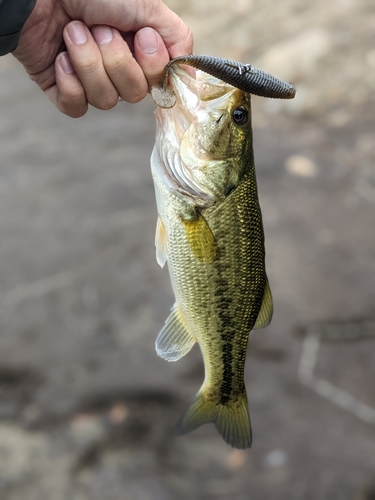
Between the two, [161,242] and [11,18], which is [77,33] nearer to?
[11,18]

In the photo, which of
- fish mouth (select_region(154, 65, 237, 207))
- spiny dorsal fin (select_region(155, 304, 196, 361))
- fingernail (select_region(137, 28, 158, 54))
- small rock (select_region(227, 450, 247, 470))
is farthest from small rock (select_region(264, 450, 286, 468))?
fingernail (select_region(137, 28, 158, 54))

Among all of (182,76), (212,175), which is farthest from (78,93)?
(212,175)

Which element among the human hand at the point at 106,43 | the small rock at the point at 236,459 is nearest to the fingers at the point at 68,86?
the human hand at the point at 106,43

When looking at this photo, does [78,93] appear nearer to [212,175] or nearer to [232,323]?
[212,175]

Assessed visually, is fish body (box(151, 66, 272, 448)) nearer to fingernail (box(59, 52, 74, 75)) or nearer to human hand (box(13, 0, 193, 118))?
human hand (box(13, 0, 193, 118))

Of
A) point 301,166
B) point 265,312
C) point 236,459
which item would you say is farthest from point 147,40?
point 301,166

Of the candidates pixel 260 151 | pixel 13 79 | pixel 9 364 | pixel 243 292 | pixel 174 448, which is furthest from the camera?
pixel 13 79

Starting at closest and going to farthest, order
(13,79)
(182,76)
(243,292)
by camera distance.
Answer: (182,76)
(243,292)
(13,79)

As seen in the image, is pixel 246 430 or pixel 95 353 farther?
pixel 95 353
